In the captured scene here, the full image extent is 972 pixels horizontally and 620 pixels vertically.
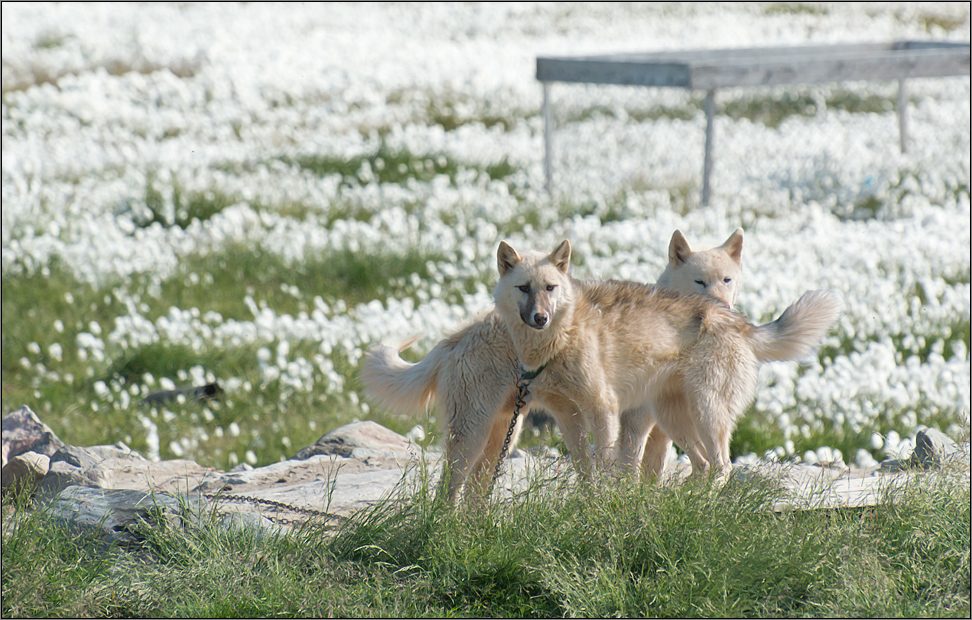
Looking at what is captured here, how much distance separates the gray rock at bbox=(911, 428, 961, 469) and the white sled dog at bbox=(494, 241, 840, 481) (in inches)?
44.6

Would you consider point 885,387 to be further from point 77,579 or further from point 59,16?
point 59,16

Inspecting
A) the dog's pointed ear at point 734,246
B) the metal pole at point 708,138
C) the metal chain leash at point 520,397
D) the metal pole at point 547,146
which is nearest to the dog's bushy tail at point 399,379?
the metal chain leash at point 520,397

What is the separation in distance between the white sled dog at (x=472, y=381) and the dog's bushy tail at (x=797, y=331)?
0.33 m

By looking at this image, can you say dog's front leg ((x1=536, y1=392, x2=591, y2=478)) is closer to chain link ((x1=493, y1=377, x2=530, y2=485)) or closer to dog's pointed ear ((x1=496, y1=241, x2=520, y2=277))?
chain link ((x1=493, y1=377, x2=530, y2=485))

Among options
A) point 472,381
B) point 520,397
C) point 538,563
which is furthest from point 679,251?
point 538,563

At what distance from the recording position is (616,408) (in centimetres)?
474

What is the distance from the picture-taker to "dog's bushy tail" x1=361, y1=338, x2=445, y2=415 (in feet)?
16.4

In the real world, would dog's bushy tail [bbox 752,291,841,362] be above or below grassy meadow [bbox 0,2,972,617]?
above

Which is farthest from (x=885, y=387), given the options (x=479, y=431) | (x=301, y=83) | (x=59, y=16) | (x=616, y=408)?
(x=59, y=16)

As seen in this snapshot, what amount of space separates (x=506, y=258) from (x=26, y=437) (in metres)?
4.15

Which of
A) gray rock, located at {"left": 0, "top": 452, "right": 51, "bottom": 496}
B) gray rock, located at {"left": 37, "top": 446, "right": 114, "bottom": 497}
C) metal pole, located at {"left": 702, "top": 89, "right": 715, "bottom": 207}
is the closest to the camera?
gray rock, located at {"left": 37, "top": 446, "right": 114, "bottom": 497}

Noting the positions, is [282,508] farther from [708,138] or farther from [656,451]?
[708,138]

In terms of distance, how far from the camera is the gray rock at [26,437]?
6.53 meters

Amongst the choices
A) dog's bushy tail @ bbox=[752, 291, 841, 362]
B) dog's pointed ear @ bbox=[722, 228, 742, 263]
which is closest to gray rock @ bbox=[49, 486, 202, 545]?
dog's bushy tail @ bbox=[752, 291, 841, 362]
